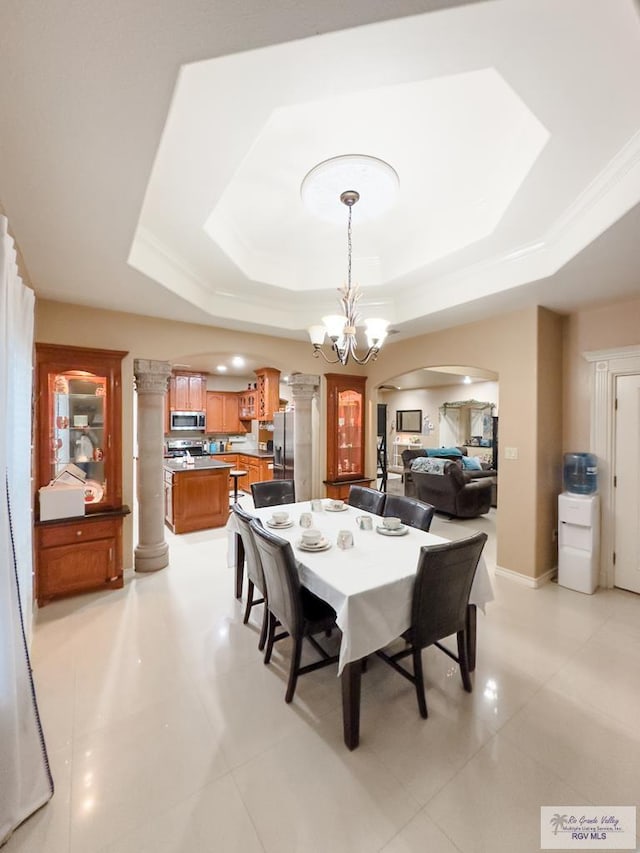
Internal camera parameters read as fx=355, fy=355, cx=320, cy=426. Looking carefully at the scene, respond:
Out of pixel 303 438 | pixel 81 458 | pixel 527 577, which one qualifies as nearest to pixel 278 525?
pixel 81 458

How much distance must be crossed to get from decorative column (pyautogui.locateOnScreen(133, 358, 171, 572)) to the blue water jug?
13.7 ft

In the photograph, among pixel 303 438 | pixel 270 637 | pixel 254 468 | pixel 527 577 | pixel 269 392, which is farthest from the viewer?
pixel 254 468

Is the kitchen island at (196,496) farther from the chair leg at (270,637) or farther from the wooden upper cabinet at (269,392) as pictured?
the chair leg at (270,637)

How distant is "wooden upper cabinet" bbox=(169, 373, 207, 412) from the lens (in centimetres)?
769

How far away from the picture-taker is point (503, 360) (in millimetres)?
3549

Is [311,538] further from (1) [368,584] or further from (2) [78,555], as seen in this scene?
(2) [78,555]

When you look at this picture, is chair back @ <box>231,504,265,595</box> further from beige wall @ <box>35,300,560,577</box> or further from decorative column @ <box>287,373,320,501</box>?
decorative column @ <box>287,373,320,501</box>

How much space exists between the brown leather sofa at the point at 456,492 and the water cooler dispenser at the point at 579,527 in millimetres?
1943

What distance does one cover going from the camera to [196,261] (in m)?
2.94

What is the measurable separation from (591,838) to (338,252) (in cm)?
376

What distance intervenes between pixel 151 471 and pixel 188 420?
425cm

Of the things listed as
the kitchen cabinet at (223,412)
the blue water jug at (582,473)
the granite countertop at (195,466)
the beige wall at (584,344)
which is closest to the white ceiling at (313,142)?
the beige wall at (584,344)

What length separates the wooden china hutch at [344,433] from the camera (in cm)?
497

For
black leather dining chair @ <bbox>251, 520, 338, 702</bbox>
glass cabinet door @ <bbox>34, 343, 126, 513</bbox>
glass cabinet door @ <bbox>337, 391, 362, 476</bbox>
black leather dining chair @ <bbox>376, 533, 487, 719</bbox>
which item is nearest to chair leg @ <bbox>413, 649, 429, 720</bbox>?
black leather dining chair @ <bbox>376, 533, 487, 719</bbox>
